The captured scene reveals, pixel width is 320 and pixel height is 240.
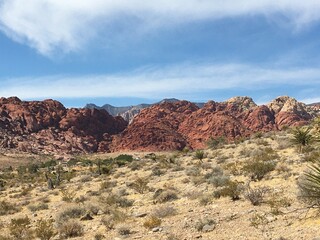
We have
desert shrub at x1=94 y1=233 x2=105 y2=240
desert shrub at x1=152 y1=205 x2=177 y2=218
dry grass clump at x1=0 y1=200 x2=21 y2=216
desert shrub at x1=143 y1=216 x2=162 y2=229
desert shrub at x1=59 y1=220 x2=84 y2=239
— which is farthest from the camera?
dry grass clump at x1=0 y1=200 x2=21 y2=216

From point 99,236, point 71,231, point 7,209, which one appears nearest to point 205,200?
point 99,236

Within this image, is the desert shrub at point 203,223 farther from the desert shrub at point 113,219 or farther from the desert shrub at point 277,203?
the desert shrub at point 113,219

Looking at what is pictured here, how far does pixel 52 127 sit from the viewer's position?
11619cm

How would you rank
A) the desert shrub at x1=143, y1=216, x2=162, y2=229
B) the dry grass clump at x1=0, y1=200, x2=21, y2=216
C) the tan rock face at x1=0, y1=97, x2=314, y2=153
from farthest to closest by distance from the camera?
the tan rock face at x1=0, y1=97, x2=314, y2=153 < the dry grass clump at x1=0, y1=200, x2=21, y2=216 < the desert shrub at x1=143, y1=216, x2=162, y2=229

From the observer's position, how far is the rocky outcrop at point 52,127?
10238 cm

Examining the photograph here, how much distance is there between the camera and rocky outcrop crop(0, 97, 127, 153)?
102375mm

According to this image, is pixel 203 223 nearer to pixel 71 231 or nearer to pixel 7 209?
pixel 71 231

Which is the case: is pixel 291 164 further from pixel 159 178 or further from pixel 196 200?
pixel 159 178

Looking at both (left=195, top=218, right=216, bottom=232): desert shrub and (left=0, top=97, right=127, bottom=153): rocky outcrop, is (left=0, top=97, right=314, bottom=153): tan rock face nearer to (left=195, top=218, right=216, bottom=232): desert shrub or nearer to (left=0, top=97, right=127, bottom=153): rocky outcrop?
(left=0, top=97, right=127, bottom=153): rocky outcrop

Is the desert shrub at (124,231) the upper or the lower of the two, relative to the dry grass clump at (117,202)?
upper

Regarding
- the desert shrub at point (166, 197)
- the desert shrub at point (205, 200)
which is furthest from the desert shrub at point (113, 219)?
the desert shrub at point (166, 197)

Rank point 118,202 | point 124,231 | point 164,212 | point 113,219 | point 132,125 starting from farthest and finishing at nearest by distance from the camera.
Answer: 1. point 132,125
2. point 118,202
3. point 113,219
4. point 164,212
5. point 124,231

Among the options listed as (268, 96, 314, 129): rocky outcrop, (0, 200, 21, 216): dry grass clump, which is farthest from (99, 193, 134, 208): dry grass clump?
(268, 96, 314, 129): rocky outcrop

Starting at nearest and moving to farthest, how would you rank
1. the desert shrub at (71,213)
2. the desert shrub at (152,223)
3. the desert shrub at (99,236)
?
the desert shrub at (99,236)
the desert shrub at (152,223)
the desert shrub at (71,213)
